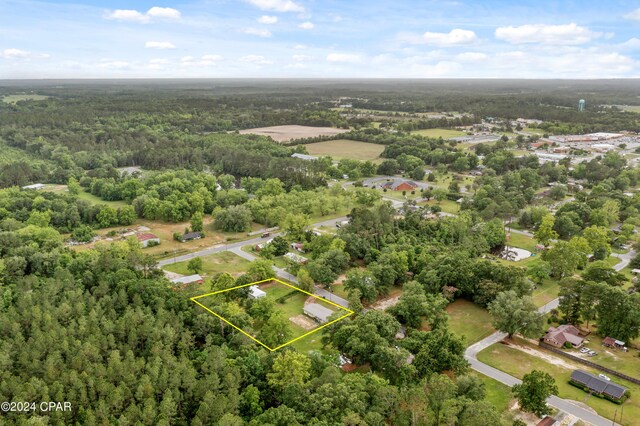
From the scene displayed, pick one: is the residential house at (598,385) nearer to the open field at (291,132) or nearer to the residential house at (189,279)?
the residential house at (189,279)

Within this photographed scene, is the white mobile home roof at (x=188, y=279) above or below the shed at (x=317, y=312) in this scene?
above

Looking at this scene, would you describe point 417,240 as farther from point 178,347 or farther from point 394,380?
point 178,347

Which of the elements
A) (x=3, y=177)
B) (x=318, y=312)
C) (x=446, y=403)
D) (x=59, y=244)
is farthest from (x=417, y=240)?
(x=3, y=177)

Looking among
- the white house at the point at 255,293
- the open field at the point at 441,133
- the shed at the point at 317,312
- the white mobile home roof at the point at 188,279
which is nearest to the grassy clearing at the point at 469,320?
the shed at the point at 317,312

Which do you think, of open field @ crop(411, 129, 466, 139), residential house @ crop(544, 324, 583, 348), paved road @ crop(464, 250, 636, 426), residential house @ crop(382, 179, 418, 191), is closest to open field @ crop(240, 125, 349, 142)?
open field @ crop(411, 129, 466, 139)

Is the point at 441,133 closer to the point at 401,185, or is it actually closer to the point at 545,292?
the point at 401,185
